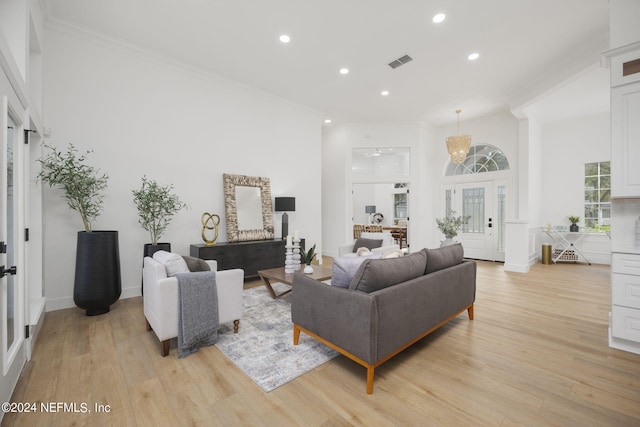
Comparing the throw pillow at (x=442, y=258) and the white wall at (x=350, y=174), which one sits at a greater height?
the white wall at (x=350, y=174)

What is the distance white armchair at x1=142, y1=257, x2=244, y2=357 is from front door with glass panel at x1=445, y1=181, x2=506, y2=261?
263 inches

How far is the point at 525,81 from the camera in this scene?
5043 millimetres

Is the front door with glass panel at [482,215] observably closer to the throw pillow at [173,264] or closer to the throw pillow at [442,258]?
the throw pillow at [442,258]

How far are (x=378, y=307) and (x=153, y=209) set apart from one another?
3348mm

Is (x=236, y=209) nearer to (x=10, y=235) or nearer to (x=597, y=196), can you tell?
(x=10, y=235)

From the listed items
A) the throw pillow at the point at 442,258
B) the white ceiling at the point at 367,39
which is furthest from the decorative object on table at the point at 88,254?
the throw pillow at the point at 442,258

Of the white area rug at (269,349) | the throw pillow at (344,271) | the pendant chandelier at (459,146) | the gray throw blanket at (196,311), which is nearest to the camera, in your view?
the white area rug at (269,349)

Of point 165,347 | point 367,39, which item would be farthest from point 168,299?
point 367,39

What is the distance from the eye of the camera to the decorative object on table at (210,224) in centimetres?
434

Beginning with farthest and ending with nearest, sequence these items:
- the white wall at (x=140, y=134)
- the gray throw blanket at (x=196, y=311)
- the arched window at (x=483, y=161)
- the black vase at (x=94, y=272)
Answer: the arched window at (x=483, y=161) < the white wall at (x=140, y=134) < the black vase at (x=94, y=272) < the gray throw blanket at (x=196, y=311)

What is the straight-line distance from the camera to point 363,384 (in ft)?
6.40

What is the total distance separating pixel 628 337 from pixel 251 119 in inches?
226

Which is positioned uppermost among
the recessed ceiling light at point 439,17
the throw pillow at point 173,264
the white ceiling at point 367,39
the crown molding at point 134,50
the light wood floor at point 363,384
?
the white ceiling at point 367,39

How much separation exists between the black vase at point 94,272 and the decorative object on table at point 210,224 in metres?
1.26
